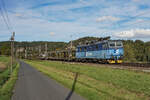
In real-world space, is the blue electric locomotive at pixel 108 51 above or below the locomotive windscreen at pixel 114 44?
below

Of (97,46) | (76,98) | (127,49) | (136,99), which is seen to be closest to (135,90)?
(136,99)

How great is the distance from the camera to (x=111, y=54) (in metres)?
30.0

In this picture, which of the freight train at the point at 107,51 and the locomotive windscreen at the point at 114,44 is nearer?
the freight train at the point at 107,51

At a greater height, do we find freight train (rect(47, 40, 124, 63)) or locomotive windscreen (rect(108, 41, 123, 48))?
locomotive windscreen (rect(108, 41, 123, 48))

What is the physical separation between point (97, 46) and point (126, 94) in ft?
76.4

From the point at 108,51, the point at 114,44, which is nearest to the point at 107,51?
the point at 108,51

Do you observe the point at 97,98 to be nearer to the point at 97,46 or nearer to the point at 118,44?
the point at 118,44

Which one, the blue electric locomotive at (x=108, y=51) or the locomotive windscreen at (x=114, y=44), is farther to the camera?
the locomotive windscreen at (x=114, y=44)

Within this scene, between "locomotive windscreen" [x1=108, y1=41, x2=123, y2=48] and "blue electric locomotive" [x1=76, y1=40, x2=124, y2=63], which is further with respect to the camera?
"locomotive windscreen" [x1=108, y1=41, x2=123, y2=48]

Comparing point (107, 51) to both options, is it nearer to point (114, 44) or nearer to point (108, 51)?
point (108, 51)

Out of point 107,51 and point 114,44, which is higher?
point 114,44

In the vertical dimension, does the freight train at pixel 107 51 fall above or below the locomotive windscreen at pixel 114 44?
below

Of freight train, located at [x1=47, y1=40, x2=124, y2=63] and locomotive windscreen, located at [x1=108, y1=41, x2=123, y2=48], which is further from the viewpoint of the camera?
Answer: locomotive windscreen, located at [x1=108, y1=41, x2=123, y2=48]

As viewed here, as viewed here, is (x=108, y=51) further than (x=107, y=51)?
No
